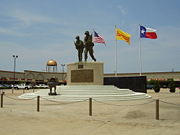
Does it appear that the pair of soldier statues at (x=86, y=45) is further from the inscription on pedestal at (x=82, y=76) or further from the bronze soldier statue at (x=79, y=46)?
the inscription on pedestal at (x=82, y=76)

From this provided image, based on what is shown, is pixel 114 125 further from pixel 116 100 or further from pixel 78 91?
pixel 78 91

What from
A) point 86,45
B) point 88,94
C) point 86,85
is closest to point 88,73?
point 86,85

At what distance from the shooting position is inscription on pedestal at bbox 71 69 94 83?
20389mm

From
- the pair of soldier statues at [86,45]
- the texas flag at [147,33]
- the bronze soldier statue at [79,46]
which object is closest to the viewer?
the pair of soldier statues at [86,45]

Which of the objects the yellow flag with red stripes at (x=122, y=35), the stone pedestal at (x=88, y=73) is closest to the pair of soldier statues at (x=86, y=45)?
the stone pedestal at (x=88, y=73)

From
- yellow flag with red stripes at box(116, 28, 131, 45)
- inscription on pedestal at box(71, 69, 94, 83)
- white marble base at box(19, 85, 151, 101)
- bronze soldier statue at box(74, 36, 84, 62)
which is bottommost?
white marble base at box(19, 85, 151, 101)

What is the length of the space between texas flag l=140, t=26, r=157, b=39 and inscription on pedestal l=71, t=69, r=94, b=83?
38.5 ft

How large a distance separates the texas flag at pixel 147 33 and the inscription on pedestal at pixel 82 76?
38.5 feet

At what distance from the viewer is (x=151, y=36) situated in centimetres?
2820

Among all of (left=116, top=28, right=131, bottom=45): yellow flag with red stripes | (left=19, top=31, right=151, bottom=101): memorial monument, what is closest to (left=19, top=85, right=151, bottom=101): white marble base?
(left=19, top=31, right=151, bottom=101): memorial monument

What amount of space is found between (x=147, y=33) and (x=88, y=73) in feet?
39.6

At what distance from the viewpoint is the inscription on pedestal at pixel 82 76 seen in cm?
2039

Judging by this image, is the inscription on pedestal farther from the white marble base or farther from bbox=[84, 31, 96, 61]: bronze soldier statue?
bbox=[84, 31, 96, 61]: bronze soldier statue

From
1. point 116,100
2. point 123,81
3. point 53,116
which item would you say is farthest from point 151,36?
point 53,116
